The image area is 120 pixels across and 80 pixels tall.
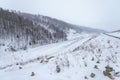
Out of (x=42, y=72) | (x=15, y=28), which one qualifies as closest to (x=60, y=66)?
(x=42, y=72)

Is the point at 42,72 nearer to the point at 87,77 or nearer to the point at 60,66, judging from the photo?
the point at 60,66

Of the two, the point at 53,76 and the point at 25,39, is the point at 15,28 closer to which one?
the point at 25,39

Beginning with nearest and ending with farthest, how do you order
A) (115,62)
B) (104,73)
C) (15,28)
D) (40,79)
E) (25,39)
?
1. (40,79)
2. (104,73)
3. (115,62)
4. (25,39)
5. (15,28)

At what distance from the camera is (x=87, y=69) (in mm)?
7406

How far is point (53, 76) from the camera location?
6.68 metres

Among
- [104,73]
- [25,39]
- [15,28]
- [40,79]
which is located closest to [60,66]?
[40,79]

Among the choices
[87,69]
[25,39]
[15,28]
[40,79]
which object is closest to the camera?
[40,79]

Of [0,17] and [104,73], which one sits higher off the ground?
[0,17]

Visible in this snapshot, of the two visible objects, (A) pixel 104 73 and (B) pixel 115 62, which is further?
(B) pixel 115 62

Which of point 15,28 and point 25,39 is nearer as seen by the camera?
point 25,39

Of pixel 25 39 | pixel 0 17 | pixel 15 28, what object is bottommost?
pixel 25 39

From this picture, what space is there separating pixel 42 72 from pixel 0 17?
68501 millimetres

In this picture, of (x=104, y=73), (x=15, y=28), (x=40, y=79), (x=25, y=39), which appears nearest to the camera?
(x=40, y=79)

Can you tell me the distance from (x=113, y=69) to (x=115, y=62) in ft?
3.78
